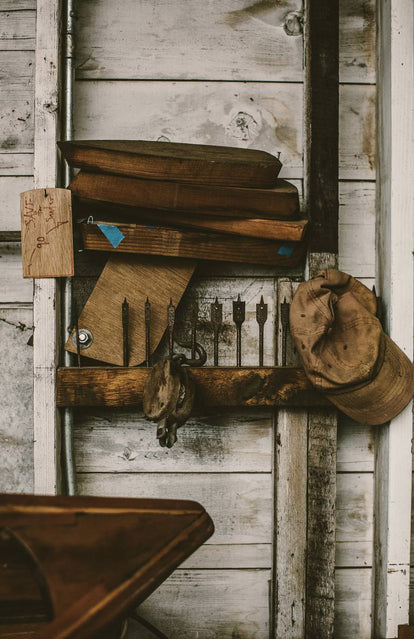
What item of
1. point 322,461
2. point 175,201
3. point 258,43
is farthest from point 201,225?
point 322,461

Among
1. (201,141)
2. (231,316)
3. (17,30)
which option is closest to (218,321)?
(231,316)

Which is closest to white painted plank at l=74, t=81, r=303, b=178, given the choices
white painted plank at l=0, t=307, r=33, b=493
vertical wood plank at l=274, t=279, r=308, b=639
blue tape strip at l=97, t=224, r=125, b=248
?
blue tape strip at l=97, t=224, r=125, b=248

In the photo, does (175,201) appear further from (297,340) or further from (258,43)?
(258,43)

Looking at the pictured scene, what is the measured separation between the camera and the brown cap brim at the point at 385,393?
132 centimetres

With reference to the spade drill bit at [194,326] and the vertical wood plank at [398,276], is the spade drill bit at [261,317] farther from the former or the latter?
the vertical wood plank at [398,276]

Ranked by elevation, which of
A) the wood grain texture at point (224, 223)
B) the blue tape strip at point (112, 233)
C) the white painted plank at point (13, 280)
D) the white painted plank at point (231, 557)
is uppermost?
the wood grain texture at point (224, 223)

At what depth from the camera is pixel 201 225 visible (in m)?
1.33

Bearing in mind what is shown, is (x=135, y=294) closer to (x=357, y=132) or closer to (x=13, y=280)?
(x=13, y=280)

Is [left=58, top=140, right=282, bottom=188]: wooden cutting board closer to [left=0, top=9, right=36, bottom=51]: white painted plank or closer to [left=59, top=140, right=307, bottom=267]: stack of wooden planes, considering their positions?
[left=59, top=140, right=307, bottom=267]: stack of wooden planes

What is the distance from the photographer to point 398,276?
138 centimetres

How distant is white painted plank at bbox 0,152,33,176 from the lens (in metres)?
1.49

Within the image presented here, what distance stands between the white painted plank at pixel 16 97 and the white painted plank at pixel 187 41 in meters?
0.17

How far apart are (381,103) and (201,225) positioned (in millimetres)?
695

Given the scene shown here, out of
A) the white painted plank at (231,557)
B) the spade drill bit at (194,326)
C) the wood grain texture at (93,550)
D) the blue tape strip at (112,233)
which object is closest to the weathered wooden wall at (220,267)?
the white painted plank at (231,557)
